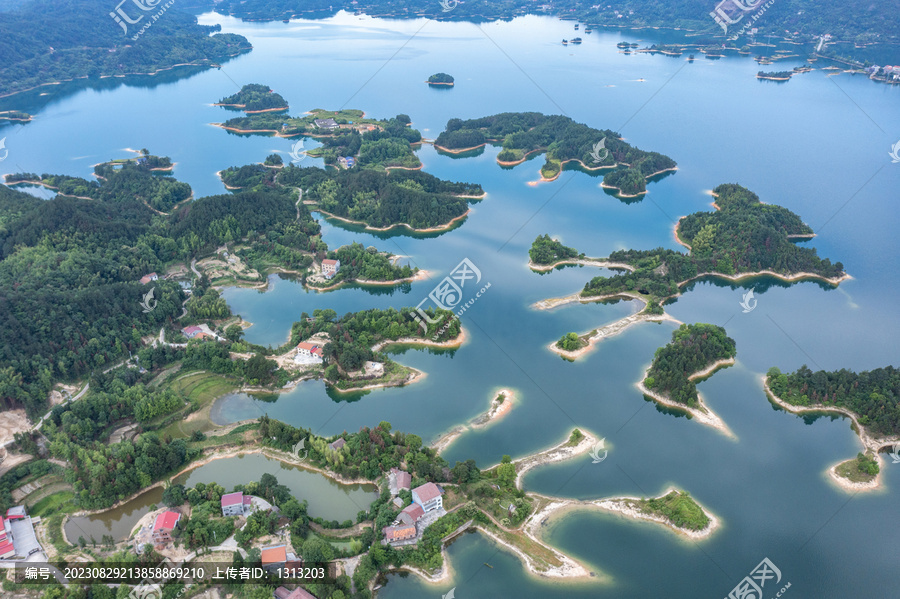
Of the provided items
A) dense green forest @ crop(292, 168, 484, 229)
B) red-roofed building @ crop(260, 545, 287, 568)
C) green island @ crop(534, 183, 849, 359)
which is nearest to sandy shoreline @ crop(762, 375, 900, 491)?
green island @ crop(534, 183, 849, 359)

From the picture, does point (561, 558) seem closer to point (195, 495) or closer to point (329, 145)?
point (195, 495)

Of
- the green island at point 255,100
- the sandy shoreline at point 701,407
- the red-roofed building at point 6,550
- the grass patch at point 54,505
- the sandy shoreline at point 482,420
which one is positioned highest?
the green island at point 255,100

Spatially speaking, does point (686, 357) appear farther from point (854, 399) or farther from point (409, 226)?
point (409, 226)

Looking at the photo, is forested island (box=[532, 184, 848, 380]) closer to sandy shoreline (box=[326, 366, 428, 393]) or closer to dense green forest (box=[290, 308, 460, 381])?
dense green forest (box=[290, 308, 460, 381])

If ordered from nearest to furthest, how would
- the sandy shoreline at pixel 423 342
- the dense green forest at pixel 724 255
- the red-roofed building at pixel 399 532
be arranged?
the red-roofed building at pixel 399 532
the sandy shoreline at pixel 423 342
the dense green forest at pixel 724 255

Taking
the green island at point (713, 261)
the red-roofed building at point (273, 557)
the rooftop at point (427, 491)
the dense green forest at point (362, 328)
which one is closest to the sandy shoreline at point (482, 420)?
the rooftop at point (427, 491)

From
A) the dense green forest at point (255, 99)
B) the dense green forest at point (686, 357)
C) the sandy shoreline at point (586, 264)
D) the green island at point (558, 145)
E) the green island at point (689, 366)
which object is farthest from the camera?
the dense green forest at point (255, 99)

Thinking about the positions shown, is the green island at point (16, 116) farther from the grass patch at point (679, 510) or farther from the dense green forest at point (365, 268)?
the grass patch at point (679, 510)
